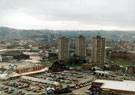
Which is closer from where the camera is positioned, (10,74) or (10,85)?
(10,85)

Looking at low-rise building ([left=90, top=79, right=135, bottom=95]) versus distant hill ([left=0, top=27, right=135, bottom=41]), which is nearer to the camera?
low-rise building ([left=90, top=79, right=135, bottom=95])

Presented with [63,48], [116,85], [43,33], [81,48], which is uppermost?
[43,33]

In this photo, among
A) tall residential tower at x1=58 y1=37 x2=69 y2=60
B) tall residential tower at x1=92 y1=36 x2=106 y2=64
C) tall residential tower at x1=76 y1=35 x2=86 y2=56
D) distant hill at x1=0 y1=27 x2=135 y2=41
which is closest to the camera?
tall residential tower at x1=92 y1=36 x2=106 y2=64

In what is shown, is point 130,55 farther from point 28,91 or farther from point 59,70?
point 28,91

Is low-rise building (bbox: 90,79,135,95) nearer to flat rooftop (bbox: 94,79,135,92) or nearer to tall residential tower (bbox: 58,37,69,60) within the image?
flat rooftop (bbox: 94,79,135,92)

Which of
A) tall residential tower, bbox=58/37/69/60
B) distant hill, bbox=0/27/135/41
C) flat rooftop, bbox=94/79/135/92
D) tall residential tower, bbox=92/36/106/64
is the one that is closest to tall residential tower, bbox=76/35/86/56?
tall residential tower, bbox=58/37/69/60

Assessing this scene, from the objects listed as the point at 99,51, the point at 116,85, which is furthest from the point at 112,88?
the point at 99,51

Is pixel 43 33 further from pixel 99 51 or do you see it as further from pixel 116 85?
pixel 116 85

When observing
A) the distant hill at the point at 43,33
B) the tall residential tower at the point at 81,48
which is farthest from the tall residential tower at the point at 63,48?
the distant hill at the point at 43,33

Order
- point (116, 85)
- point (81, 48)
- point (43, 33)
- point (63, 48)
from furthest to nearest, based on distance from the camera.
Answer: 1. point (43, 33)
2. point (81, 48)
3. point (63, 48)
4. point (116, 85)

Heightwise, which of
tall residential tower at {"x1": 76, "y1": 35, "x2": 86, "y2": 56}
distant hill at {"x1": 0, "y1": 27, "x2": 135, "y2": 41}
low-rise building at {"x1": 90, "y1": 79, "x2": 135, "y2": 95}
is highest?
distant hill at {"x1": 0, "y1": 27, "x2": 135, "y2": 41}

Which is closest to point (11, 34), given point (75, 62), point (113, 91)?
point (75, 62)
